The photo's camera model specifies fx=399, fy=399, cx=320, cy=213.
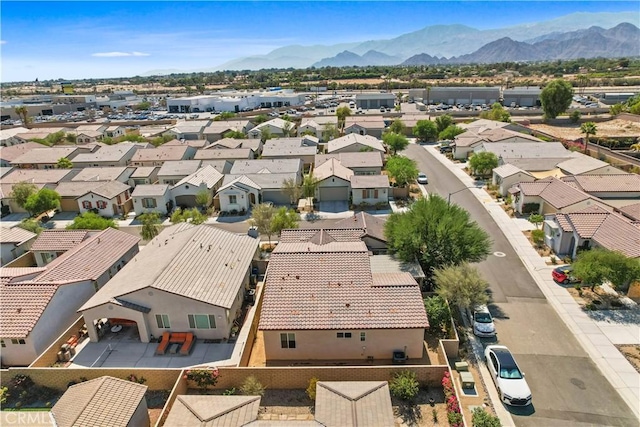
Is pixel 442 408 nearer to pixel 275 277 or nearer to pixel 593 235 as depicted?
pixel 275 277

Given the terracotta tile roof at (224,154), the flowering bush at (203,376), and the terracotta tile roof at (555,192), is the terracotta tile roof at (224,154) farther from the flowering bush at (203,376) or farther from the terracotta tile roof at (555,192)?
the flowering bush at (203,376)

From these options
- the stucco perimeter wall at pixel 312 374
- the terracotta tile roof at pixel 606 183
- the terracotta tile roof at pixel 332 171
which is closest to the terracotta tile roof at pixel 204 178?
the terracotta tile roof at pixel 332 171

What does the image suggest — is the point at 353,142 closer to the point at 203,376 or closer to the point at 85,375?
the point at 203,376

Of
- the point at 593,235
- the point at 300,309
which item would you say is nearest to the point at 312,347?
the point at 300,309

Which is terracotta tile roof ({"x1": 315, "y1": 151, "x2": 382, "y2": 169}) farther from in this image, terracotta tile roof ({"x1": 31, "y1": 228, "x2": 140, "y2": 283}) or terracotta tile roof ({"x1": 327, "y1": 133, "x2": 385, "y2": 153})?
terracotta tile roof ({"x1": 31, "y1": 228, "x2": 140, "y2": 283})

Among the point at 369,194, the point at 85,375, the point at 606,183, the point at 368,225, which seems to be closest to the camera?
the point at 85,375

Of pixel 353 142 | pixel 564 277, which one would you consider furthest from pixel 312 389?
pixel 353 142
